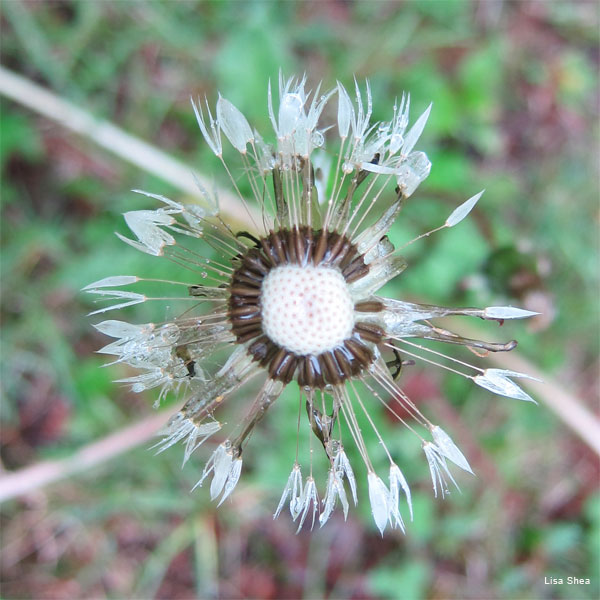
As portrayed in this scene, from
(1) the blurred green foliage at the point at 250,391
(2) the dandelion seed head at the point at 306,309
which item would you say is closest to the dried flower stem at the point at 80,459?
(1) the blurred green foliage at the point at 250,391

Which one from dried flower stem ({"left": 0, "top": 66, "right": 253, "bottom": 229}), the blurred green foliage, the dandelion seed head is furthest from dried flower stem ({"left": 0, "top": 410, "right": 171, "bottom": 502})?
the dandelion seed head

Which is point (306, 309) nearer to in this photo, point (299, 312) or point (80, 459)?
point (299, 312)

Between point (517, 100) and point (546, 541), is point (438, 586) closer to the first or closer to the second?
point (546, 541)

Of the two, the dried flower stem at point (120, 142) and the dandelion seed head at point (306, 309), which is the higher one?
the dried flower stem at point (120, 142)

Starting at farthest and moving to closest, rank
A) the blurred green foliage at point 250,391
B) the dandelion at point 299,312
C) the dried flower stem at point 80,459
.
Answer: the blurred green foliage at point 250,391, the dried flower stem at point 80,459, the dandelion at point 299,312

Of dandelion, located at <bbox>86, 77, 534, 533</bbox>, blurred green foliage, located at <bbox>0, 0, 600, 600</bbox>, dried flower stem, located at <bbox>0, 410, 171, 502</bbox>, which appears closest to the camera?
dandelion, located at <bbox>86, 77, 534, 533</bbox>

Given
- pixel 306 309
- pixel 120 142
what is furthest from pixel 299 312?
pixel 120 142

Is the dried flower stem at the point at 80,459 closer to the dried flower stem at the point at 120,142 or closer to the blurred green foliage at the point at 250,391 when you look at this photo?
the blurred green foliage at the point at 250,391

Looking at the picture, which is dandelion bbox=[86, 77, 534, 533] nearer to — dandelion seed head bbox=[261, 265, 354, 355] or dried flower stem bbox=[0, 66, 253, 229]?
dandelion seed head bbox=[261, 265, 354, 355]
